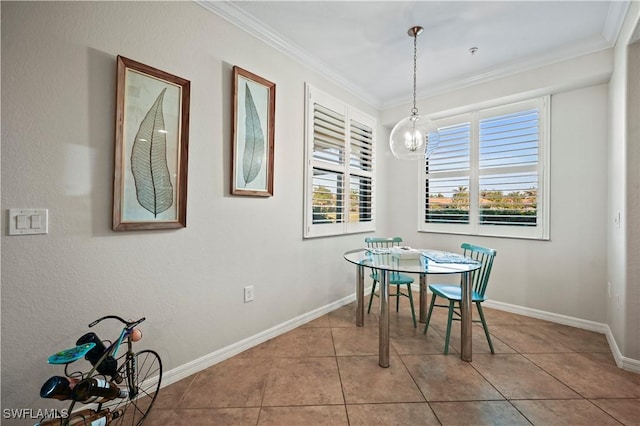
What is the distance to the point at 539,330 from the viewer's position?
271cm

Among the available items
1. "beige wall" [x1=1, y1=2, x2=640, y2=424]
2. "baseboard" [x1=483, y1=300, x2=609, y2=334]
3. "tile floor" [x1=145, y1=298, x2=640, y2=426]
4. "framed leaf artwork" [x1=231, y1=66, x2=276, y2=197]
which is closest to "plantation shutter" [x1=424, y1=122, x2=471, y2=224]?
"beige wall" [x1=1, y1=2, x2=640, y2=424]

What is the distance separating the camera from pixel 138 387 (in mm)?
1564

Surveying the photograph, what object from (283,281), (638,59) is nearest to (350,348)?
(283,281)

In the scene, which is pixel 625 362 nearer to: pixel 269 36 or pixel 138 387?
pixel 138 387

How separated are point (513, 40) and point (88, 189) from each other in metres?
3.51

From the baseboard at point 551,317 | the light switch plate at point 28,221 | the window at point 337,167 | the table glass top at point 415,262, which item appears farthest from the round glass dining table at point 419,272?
the light switch plate at point 28,221

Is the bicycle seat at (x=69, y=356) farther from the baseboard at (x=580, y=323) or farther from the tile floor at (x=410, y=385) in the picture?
the baseboard at (x=580, y=323)

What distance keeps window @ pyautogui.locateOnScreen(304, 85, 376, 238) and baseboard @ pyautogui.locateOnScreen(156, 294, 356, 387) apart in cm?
86

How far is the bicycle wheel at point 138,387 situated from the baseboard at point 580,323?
3.20 meters

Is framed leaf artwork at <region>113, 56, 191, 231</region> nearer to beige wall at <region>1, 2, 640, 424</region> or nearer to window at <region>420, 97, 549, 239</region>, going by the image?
beige wall at <region>1, 2, 640, 424</region>

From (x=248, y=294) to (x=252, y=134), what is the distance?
134 cm

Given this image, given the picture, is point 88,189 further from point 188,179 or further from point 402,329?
point 402,329

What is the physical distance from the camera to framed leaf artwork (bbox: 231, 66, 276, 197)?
7.20 ft

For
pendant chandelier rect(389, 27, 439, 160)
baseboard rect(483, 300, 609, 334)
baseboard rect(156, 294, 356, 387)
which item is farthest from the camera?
baseboard rect(483, 300, 609, 334)
